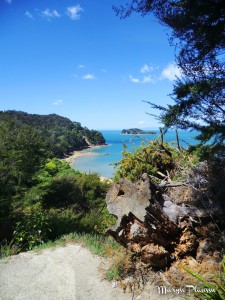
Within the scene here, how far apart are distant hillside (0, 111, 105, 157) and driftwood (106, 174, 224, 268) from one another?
170 ft

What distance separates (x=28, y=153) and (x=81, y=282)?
1402 cm

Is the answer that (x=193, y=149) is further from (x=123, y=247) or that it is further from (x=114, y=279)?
(x=114, y=279)

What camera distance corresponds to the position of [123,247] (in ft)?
16.8

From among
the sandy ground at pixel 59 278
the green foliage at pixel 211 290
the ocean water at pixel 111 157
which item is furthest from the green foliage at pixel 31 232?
the green foliage at pixel 211 290

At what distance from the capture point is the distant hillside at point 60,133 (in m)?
80.6

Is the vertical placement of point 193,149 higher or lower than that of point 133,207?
higher

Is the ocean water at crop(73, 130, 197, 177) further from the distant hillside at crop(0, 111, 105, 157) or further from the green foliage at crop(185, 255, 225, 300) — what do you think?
the distant hillside at crop(0, 111, 105, 157)

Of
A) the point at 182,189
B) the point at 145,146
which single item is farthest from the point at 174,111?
the point at 145,146

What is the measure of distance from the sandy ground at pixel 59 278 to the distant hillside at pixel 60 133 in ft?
167

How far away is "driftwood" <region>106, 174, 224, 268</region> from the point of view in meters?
4.33

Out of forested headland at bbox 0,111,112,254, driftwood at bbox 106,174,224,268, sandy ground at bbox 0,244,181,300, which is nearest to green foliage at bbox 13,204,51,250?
forested headland at bbox 0,111,112,254

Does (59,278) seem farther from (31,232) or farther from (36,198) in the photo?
(36,198)

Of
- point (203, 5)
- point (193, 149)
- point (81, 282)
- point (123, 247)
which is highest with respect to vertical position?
point (203, 5)

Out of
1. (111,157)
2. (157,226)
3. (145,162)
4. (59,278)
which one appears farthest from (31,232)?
(111,157)
